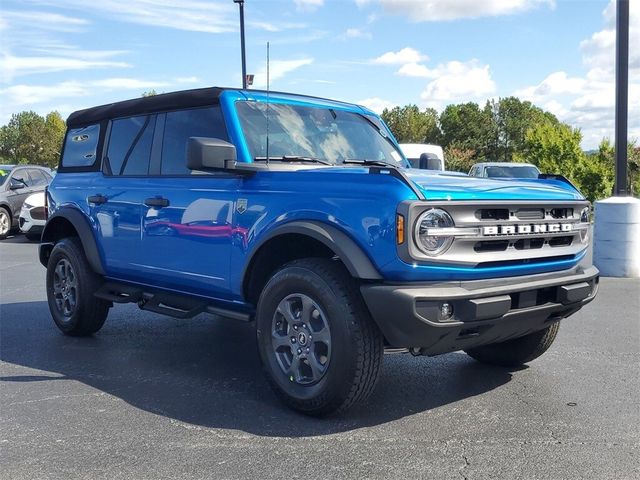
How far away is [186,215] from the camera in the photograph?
4.91m

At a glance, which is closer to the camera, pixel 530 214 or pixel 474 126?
pixel 530 214

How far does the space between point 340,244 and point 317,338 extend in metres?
0.61

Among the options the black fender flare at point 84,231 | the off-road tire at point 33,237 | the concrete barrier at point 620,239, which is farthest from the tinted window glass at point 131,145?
the off-road tire at point 33,237

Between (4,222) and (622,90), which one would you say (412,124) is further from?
(622,90)

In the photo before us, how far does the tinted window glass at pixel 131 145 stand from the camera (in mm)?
5637

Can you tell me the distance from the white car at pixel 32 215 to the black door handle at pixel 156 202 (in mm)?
11246

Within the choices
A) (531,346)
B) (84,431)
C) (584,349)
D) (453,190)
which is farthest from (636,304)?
(84,431)

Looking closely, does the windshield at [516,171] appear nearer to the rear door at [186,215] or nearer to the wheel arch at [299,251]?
the rear door at [186,215]

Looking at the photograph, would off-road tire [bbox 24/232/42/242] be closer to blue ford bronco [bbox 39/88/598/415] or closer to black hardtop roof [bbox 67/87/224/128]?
black hardtop roof [bbox 67/87/224/128]

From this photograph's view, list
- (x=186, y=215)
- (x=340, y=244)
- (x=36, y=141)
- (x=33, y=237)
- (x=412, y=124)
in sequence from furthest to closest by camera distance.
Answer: (x=412, y=124), (x=36, y=141), (x=33, y=237), (x=186, y=215), (x=340, y=244)

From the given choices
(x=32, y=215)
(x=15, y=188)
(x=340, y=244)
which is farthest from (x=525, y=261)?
(x=15, y=188)

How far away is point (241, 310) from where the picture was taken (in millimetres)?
4703

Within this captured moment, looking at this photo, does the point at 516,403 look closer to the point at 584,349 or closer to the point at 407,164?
the point at 584,349

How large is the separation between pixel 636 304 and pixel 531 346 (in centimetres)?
346
